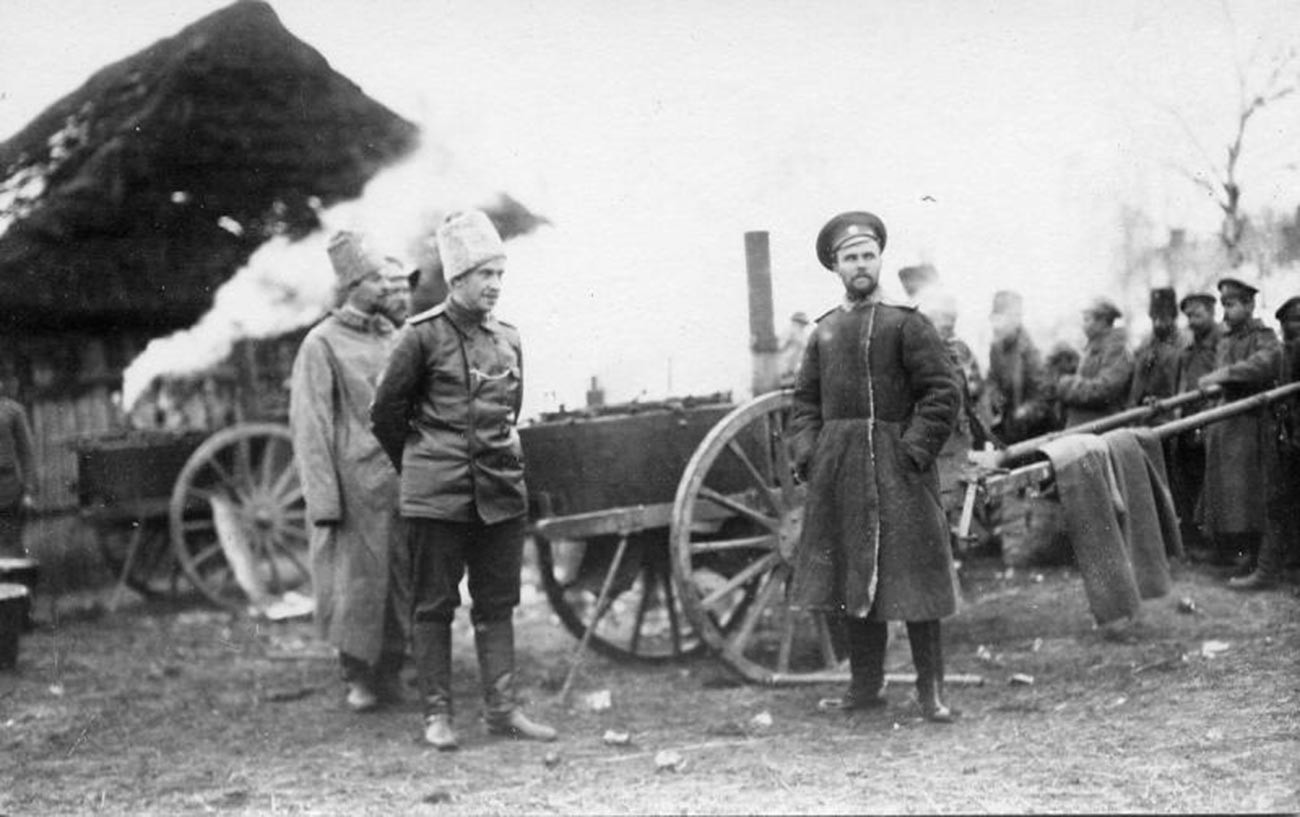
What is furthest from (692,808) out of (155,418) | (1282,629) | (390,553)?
(155,418)

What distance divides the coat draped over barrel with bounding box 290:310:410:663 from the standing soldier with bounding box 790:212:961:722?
1.71m

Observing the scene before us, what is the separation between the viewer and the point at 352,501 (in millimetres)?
4902

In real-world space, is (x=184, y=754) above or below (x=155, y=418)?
below

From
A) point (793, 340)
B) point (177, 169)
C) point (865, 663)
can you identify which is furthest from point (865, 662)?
point (793, 340)

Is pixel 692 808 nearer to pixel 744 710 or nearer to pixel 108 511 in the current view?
pixel 744 710

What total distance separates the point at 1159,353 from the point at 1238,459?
41.6 inches

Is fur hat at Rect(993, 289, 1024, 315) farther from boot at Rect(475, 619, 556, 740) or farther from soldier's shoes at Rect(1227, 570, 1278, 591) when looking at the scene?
boot at Rect(475, 619, 556, 740)

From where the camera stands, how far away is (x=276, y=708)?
199 inches

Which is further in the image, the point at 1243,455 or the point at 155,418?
the point at 155,418

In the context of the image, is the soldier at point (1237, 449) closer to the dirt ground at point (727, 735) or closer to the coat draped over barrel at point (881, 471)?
the dirt ground at point (727, 735)

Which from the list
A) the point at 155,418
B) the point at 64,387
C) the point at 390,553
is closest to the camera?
the point at 390,553

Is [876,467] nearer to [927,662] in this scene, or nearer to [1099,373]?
[927,662]

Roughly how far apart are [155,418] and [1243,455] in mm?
9108

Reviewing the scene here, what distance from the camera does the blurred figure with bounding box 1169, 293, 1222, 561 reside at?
268 inches
